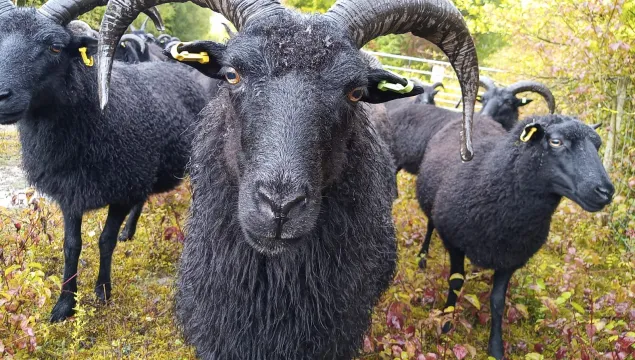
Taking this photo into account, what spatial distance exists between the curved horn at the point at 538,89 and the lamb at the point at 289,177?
4833mm

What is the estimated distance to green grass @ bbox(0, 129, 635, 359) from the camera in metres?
3.80

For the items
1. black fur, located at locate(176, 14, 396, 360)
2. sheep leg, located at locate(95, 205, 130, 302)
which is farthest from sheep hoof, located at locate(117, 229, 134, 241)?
black fur, located at locate(176, 14, 396, 360)

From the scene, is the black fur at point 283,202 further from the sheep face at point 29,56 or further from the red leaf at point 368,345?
the sheep face at point 29,56

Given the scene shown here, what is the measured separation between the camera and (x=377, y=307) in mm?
4816

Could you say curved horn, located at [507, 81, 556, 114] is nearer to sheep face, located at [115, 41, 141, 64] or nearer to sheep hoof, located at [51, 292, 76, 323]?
sheep hoof, located at [51, 292, 76, 323]

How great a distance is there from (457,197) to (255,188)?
3.41 meters

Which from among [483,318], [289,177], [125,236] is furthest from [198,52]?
[125,236]

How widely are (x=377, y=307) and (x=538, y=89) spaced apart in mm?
5107

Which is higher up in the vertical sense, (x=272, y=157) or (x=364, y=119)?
(x=272, y=157)

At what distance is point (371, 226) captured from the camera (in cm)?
305

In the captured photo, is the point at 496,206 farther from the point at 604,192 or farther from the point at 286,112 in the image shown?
the point at 286,112

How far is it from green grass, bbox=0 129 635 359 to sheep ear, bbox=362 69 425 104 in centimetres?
214

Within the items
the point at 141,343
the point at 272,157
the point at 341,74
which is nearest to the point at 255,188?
the point at 272,157

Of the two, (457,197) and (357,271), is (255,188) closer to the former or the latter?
(357,271)
